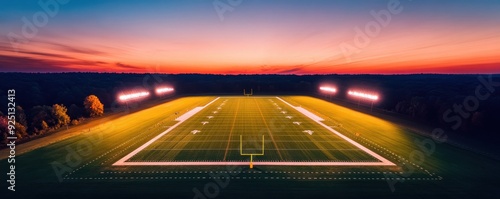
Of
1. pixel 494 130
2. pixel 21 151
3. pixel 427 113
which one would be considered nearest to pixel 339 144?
pixel 21 151

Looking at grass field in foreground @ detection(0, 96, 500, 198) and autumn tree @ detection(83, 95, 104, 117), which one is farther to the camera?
autumn tree @ detection(83, 95, 104, 117)

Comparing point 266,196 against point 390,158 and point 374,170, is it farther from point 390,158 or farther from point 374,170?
Result: point 390,158

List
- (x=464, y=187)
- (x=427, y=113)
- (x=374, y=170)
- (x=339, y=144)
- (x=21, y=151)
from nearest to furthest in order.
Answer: (x=464, y=187) < (x=374, y=170) < (x=21, y=151) < (x=339, y=144) < (x=427, y=113)

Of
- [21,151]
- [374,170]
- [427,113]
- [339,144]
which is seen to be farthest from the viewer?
[427,113]
